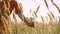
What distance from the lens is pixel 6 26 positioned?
225 cm

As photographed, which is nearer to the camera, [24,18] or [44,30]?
[24,18]

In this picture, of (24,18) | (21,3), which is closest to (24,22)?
(24,18)

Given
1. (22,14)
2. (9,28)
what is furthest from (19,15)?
(9,28)

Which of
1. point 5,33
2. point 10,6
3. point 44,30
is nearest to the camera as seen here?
point 5,33

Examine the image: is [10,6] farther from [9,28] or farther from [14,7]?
[9,28]

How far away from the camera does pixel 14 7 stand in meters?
2.51

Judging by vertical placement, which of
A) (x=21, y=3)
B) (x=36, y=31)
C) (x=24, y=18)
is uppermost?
(x=21, y=3)

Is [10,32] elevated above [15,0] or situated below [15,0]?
below

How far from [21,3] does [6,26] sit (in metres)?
0.42

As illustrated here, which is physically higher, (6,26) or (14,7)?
(14,7)

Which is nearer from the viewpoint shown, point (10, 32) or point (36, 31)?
point (10, 32)

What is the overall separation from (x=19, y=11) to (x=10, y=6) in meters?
0.18

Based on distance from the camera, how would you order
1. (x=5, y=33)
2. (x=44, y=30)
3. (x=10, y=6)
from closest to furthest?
(x=5, y=33), (x=10, y=6), (x=44, y=30)

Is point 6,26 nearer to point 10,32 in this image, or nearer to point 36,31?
point 10,32
